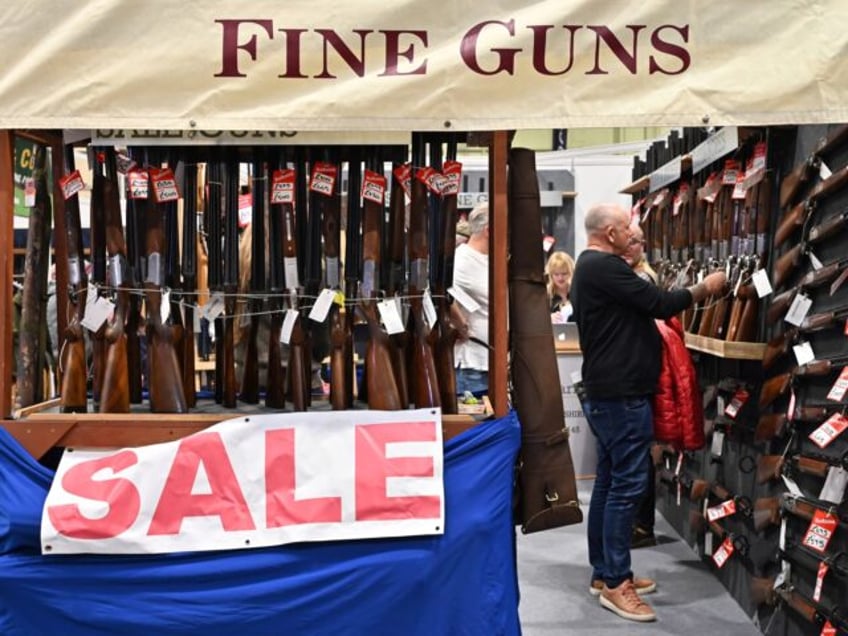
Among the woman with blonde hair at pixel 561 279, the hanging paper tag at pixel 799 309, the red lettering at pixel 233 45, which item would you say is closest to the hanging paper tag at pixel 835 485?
the hanging paper tag at pixel 799 309

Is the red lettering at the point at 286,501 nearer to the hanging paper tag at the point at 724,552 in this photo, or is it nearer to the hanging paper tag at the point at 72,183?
the hanging paper tag at the point at 72,183

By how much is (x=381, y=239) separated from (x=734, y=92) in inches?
42.7

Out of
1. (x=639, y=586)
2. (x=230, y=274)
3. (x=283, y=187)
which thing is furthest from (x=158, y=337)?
(x=639, y=586)

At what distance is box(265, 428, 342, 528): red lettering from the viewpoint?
2264mm

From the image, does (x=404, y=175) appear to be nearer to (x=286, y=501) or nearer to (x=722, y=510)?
(x=286, y=501)

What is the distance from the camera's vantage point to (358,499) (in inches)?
89.4

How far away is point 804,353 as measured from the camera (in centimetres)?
309

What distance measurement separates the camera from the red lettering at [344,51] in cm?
217

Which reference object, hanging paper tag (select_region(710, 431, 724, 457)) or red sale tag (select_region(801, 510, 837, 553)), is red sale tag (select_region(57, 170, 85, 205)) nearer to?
red sale tag (select_region(801, 510, 837, 553))

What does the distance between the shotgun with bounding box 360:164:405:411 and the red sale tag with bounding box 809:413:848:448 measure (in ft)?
4.71

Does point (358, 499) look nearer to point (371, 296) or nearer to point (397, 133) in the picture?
point (371, 296)

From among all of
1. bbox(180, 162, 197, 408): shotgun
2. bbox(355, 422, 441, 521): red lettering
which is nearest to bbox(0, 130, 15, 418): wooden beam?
bbox(180, 162, 197, 408): shotgun

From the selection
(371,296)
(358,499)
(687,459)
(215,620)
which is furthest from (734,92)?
(687,459)

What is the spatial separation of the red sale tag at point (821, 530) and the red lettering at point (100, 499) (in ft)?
7.10
